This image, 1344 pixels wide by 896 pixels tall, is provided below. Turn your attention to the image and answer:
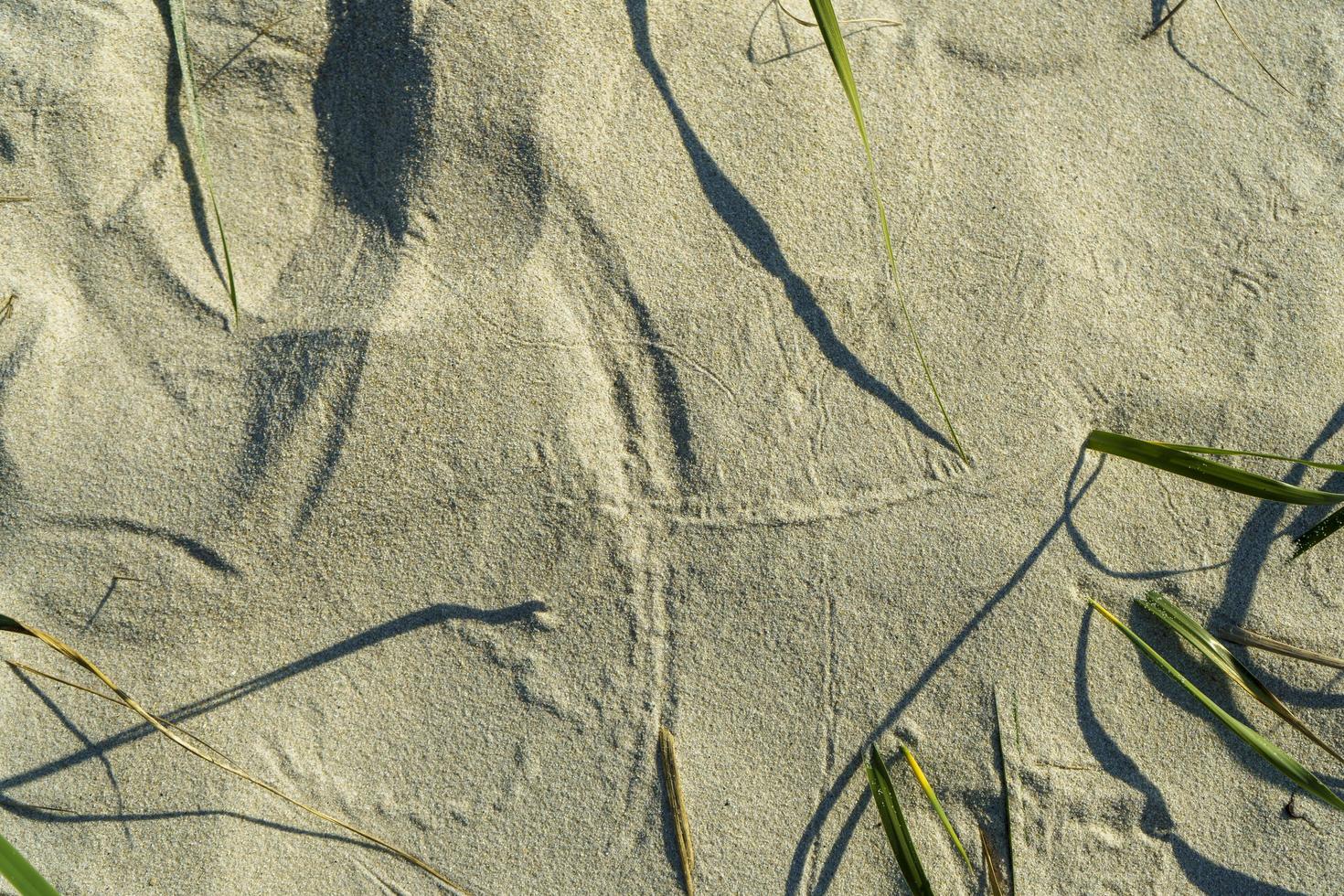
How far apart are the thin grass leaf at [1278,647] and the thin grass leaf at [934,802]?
0.55 metres

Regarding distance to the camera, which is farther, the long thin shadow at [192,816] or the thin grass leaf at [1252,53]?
the thin grass leaf at [1252,53]

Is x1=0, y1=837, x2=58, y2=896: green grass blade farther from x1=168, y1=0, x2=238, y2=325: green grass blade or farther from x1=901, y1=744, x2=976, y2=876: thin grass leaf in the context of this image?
x1=901, y1=744, x2=976, y2=876: thin grass leaf

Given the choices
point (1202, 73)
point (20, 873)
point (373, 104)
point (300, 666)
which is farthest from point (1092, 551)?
point (20, 873)

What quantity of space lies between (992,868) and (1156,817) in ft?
0.92

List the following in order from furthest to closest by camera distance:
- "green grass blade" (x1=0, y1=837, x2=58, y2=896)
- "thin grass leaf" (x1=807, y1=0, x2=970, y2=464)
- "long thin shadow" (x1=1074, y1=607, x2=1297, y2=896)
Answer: "long thin shadow" (x1=1074, y1=607, x2=1297, y2=896) < "thin grass leaf" (x1=807, y1=0, x2=970, y2=464) < "green grass blade" (x1=0, y1=837, x2=58, y2=896)

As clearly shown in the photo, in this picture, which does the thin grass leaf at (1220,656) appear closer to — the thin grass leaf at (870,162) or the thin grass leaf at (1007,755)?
the thin grass leaf at (1007,755)

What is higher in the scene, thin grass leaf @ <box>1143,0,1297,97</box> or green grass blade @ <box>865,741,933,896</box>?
thin grass leaf @ <box>1143,0,1297,97</box>

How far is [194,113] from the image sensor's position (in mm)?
1424

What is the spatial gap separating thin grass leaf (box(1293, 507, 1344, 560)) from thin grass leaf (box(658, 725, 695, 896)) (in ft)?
3.49

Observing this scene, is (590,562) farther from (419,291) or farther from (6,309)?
(6,309)

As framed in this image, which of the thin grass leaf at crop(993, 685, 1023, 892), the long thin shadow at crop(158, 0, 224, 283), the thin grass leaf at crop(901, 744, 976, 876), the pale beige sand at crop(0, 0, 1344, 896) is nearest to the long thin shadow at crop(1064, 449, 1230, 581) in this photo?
the pale beige sand at crop(0, 0, 1344, 896)

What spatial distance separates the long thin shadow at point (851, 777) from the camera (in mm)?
1399

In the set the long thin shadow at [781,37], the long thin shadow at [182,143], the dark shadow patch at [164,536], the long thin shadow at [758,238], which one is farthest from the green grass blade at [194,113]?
the long thin shadow at [781,37]

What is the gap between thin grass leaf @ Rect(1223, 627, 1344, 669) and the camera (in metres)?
1.47
